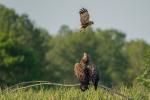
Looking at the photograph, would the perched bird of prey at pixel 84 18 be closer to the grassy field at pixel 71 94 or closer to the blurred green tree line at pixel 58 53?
the grassy field at pixel 71 94

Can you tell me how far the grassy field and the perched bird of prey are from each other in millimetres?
6781

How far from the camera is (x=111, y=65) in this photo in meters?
152

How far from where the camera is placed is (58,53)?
159m

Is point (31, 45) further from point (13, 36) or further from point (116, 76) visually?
point (116, 76)

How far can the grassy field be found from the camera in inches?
1215

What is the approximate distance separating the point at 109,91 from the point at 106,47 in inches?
5030

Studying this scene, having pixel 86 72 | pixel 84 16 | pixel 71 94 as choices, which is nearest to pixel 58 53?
pixel 71 94

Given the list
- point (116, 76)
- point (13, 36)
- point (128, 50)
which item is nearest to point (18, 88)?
point (13, 36)

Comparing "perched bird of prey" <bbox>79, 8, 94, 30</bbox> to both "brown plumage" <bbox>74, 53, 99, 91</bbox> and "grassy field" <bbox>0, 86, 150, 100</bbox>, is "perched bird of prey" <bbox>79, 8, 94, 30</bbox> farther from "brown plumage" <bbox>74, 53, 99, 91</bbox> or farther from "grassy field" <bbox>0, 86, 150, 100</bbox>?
"grassy field" <bbox>0, 86, 150, 100</bbox>

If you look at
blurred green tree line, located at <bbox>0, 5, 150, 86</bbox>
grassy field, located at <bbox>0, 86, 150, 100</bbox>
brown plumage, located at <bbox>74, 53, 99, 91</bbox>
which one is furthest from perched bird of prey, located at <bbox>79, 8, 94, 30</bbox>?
blurred green tree line, located at <bbox>0, 5, 150, 86</bbox>

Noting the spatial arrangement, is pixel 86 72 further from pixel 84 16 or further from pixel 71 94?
pixel 71 94

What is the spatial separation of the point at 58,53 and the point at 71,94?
128006 mm

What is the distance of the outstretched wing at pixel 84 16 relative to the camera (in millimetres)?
23706

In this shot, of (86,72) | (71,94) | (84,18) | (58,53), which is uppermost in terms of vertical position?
(58,53)
